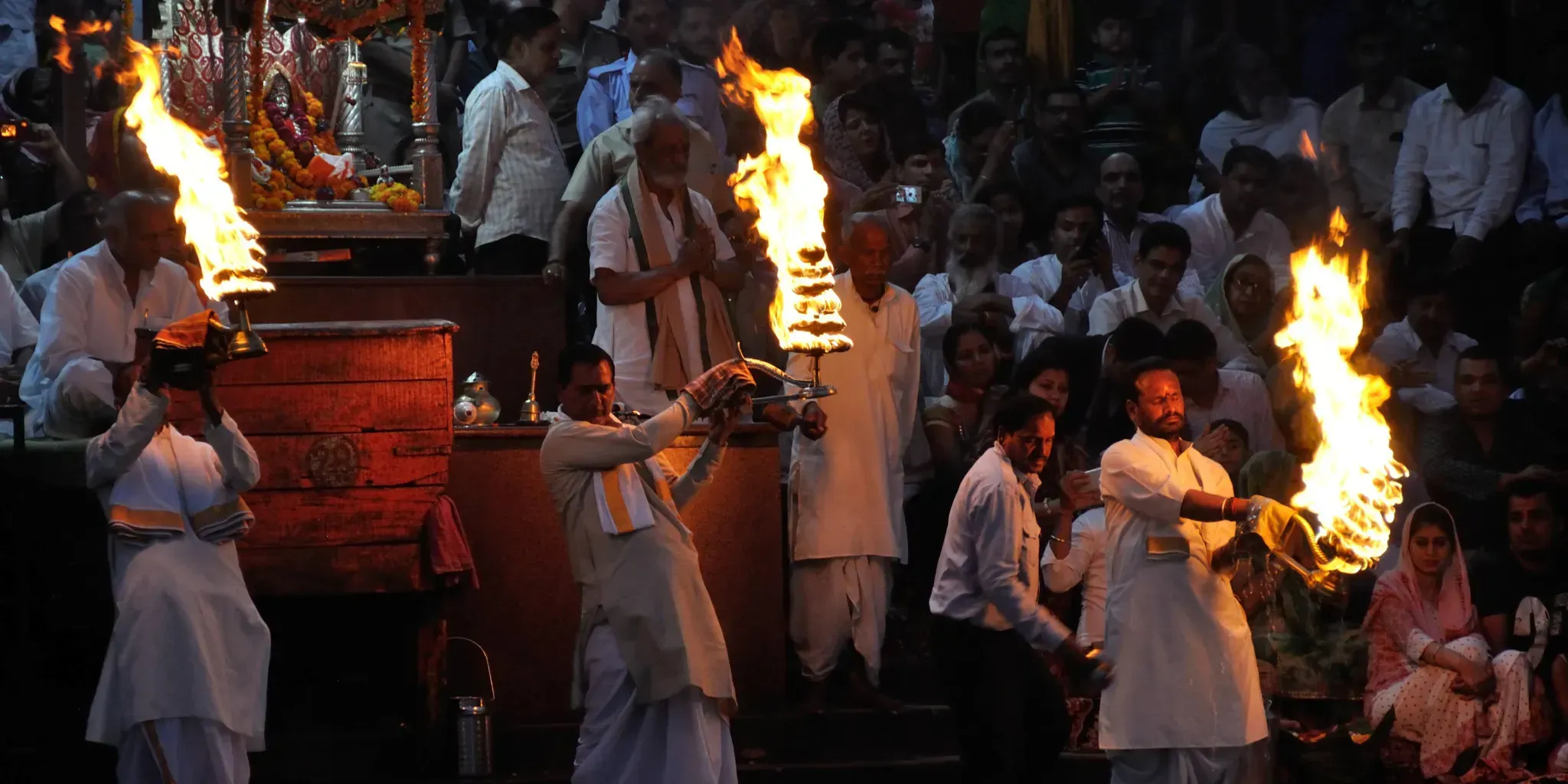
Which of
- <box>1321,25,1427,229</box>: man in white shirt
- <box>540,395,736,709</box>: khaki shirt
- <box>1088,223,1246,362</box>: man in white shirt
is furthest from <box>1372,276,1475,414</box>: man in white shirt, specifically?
<box>540,395,736,709</box>: khaki shirt

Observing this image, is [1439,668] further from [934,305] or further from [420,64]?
[420,64]

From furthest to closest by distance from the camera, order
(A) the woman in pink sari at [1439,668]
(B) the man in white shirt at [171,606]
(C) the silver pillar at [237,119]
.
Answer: (C) the silver pillar at [237,119] → (A) the woman in pink sari at [1439,668] → (B) the man in white shirt at [171,606]

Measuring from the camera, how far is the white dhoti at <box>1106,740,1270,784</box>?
7641 millimetres

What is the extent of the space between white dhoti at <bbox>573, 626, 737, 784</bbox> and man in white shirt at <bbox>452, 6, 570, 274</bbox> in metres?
2.81

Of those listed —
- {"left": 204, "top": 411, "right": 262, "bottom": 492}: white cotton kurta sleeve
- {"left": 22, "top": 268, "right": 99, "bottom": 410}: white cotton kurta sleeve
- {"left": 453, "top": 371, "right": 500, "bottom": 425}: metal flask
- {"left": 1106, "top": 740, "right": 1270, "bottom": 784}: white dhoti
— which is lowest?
{"left": 1106, "top": 740, "right": 1270, "bottom": 784}: white dhoti

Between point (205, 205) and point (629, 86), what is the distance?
11.3 feet

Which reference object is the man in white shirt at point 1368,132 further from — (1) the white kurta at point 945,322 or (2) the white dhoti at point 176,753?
(2) the white dhoti at point 176,753

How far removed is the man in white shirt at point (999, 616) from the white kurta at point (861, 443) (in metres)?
1.06

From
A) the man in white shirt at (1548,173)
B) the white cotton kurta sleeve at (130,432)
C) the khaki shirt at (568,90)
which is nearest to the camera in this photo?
the white cotton kurta sleeve at (130,432)

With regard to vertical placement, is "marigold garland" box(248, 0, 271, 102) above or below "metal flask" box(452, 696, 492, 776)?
above

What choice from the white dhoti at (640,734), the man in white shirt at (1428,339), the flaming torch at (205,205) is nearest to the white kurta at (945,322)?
the man in white shirt at (1428,339)

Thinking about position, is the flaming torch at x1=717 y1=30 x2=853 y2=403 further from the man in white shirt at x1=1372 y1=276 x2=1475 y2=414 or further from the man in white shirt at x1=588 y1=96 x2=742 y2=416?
the man in white shirt at x1=1372 y1=276 x2=1475 y2=414

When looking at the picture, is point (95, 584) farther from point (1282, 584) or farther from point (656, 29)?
point (1282, 584)

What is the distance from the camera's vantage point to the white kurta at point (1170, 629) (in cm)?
756
